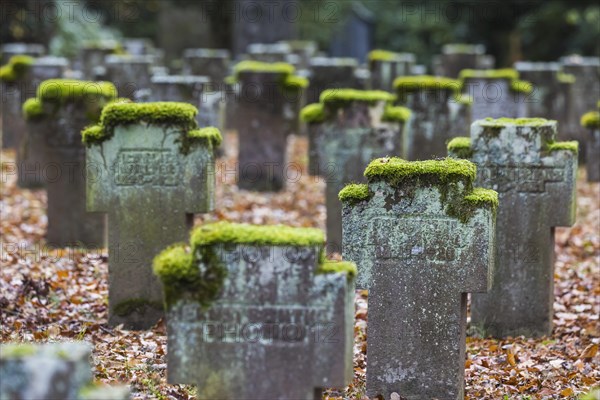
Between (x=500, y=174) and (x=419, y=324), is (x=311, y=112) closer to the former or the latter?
(x=500, y=174)

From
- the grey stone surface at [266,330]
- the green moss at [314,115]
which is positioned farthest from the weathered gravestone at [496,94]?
the grey stone surface at [266,330]

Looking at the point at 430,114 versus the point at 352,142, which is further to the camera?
the point at 430,114

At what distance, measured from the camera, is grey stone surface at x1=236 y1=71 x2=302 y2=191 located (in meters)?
16.9

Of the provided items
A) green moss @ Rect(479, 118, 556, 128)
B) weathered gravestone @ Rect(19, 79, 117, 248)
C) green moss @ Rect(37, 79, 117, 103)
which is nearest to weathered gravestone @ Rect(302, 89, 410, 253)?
green moss @ Rect(37, 79, 117, 103)

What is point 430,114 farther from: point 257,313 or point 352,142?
point 257,313

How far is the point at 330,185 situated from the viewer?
12.8 meters

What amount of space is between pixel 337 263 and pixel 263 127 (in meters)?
10.9

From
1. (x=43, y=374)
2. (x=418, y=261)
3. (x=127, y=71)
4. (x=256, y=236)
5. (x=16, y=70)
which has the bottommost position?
(x=43, y=374)

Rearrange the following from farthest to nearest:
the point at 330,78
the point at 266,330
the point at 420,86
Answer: the point at 330,78
the point at 420,86
the point at 266,330

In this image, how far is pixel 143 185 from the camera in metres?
9.55

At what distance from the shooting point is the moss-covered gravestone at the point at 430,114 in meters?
15.3

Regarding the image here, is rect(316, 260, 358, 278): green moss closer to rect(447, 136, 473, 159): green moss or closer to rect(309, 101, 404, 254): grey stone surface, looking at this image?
rect(447, 136, 473, 159): green moss

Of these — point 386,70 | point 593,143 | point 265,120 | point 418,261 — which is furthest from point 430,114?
point 418,261

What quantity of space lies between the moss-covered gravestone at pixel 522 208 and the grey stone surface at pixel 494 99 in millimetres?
7590
